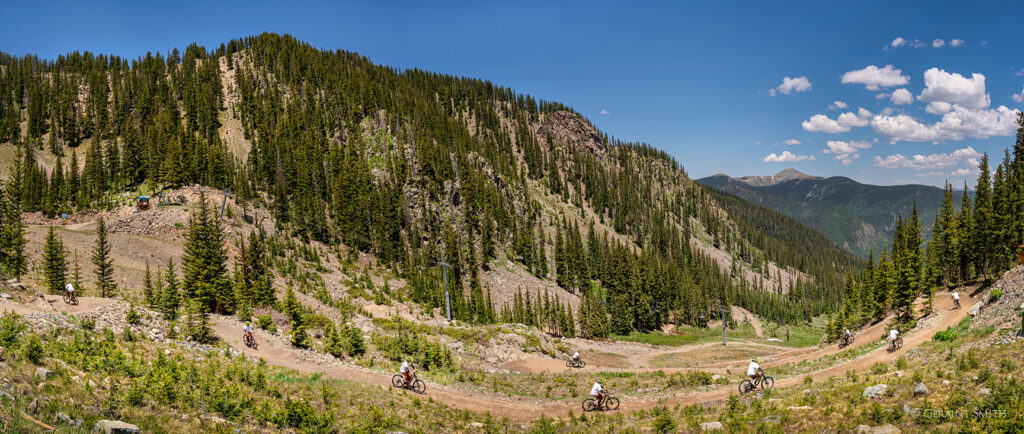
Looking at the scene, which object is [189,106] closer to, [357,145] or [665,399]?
[357,145]

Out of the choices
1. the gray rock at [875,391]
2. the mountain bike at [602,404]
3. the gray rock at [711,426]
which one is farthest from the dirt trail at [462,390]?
the gray rock at [875,391]

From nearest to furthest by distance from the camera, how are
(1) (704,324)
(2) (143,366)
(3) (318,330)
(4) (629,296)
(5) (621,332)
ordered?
1. (2) (143,366)
2. (3) (318,330)
3. (5) (621,332)
4. (4) (629,296)
5. (1) (704,324)

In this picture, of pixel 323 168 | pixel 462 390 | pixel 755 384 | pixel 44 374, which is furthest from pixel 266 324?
pixel 323 168

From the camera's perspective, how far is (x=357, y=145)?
120062 mm

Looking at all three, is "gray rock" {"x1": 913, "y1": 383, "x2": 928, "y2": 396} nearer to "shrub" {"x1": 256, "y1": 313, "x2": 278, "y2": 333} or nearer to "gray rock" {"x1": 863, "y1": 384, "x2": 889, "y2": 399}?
"gray rock" {"x1": 863, "y1": 384, "x2": 889, "y2": 399}

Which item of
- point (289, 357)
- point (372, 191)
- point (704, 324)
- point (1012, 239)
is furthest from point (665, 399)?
point (704, 324)

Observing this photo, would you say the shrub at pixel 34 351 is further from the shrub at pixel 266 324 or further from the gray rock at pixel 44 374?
the shrub at pixel 266 324

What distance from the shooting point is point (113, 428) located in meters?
11.6

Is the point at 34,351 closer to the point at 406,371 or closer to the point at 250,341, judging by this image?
the point at 406,371

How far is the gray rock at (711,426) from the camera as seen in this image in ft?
61.1

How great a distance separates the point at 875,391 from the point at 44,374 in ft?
105

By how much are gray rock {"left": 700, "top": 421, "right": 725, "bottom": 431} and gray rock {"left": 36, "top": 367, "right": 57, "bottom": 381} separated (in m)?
25.0

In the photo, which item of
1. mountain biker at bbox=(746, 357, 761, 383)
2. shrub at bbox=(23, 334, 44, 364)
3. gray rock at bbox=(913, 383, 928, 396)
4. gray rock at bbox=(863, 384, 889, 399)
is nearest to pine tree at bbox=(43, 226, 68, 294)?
shrub at bbox=(23, 334, 44, 364)

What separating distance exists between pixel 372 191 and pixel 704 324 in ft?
310
